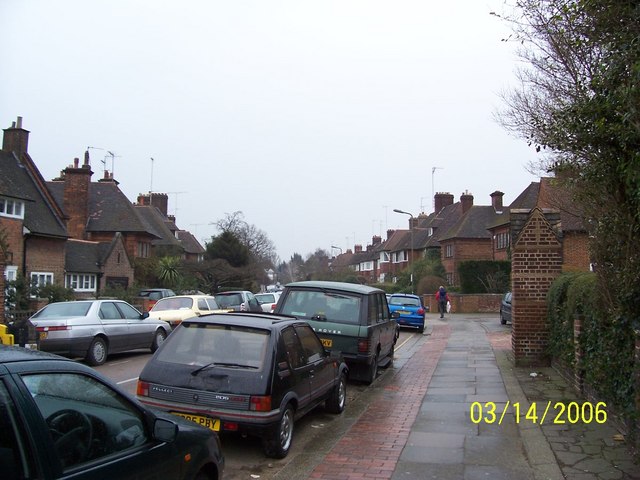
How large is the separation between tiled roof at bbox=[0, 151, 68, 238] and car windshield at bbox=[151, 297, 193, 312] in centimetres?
1096

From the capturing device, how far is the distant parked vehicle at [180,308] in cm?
1780

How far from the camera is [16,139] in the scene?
3027 cm

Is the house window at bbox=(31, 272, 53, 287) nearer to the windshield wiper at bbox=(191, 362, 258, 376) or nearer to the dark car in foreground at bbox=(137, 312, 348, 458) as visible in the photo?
the dark car in foreground at bbox=(137, 312, 348, 458)

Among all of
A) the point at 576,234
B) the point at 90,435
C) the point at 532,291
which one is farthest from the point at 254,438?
the point at 576,234

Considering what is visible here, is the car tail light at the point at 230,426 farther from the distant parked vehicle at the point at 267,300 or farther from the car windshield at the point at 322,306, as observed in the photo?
the distant parked vehicle at the point at 267,300

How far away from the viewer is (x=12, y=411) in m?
2.64

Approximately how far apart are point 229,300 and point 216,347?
1632 centimetres

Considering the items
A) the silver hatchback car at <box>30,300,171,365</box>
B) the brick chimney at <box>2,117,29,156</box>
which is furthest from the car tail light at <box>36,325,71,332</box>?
the brick chimney at <box>2,117,29,156</box>

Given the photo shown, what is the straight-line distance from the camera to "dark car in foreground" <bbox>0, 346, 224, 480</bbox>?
8.64 ft

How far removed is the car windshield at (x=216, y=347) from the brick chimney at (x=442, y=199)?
58.8m

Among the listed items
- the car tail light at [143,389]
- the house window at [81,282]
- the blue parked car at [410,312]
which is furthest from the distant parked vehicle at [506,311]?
the house window at [81,282]

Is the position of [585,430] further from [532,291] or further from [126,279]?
[126,279]

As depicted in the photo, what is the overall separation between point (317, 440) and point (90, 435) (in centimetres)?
443

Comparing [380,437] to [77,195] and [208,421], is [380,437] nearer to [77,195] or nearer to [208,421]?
[208,421]
